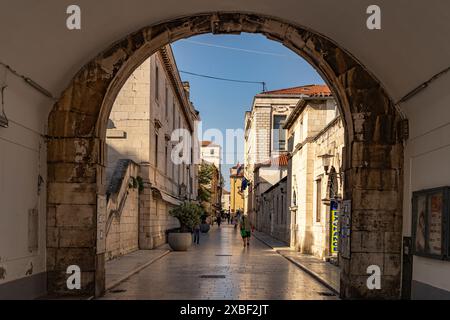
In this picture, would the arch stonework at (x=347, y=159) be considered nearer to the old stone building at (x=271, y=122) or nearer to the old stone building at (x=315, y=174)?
the old stone building at (x=315, y=174)

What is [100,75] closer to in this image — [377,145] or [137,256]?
[377,145]

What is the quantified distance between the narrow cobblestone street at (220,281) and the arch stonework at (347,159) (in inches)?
46.6

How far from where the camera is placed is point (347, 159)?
9664 millimetres

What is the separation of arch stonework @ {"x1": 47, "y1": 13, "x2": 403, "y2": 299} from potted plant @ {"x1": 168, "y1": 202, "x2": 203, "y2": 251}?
12.0 m

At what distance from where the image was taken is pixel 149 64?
21.8 m

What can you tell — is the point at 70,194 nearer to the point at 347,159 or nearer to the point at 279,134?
the point at 347,159

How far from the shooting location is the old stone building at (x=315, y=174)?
1670cm

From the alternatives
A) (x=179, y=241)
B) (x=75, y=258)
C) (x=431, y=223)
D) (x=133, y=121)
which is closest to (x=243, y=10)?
(x=431, y=223)

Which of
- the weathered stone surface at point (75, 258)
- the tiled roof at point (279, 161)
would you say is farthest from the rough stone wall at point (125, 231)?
the tiled roof at point (279, 161)

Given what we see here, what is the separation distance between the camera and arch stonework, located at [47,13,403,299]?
30.2 ft

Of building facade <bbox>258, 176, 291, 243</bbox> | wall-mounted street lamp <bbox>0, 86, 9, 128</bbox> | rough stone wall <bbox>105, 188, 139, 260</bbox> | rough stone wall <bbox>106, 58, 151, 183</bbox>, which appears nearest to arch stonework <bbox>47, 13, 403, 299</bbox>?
wall-mounted street lamp <bbox>0, 86, 9, 128</bbox>

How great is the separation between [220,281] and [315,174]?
9040 mm

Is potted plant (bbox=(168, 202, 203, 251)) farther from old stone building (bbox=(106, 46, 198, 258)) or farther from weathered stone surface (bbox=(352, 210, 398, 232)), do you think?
weathered stone surface (bbox=(352, 210, 398, 232))
